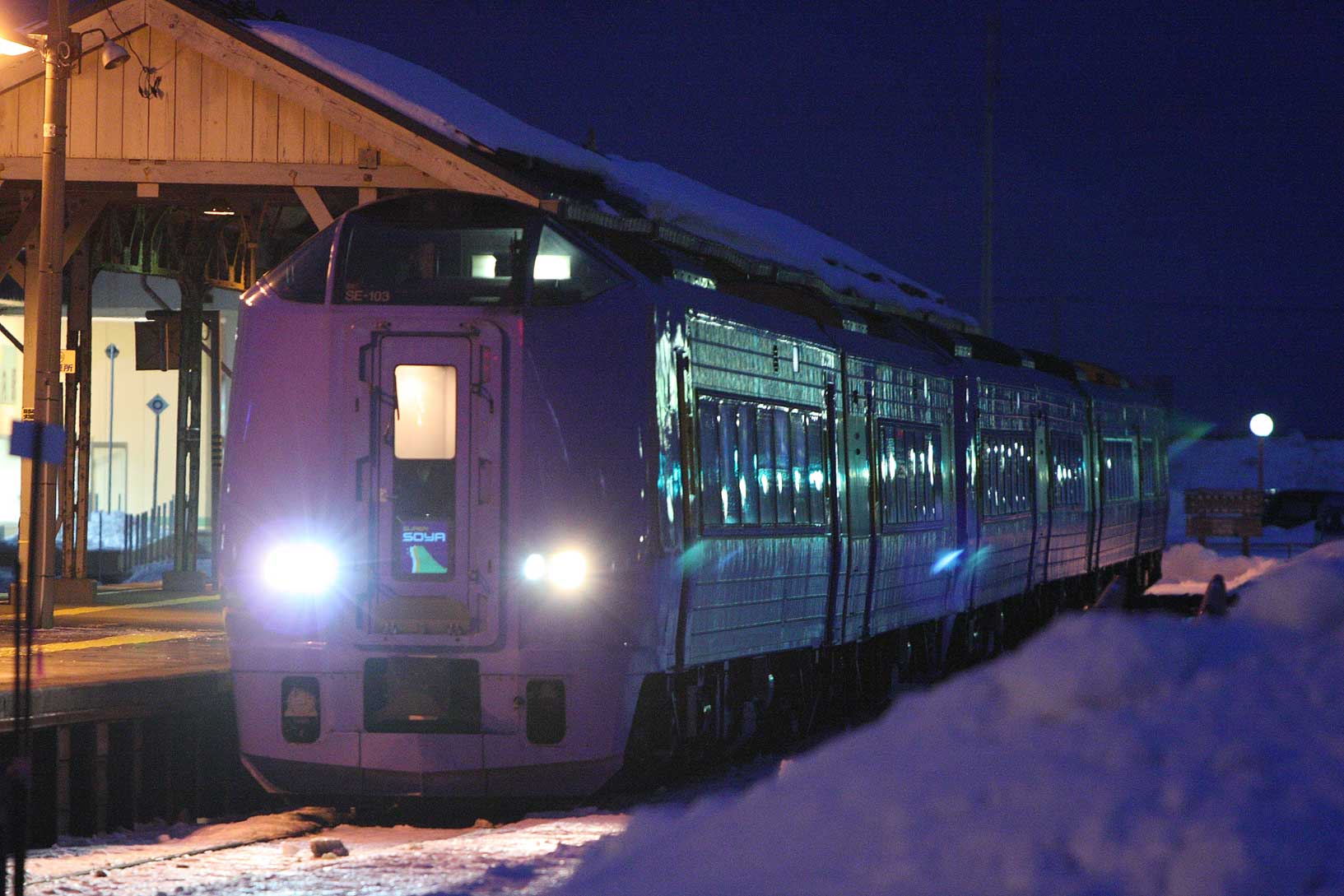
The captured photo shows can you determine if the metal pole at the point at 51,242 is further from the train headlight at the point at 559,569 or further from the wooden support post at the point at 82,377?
the train headlight at the point at 559,569

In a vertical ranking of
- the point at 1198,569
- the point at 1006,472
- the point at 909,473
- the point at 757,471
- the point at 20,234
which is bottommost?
the point at 1198,569

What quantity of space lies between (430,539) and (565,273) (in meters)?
1.62

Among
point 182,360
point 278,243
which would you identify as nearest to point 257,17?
point 278,243

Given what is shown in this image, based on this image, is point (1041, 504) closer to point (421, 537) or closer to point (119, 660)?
point (119, 660)

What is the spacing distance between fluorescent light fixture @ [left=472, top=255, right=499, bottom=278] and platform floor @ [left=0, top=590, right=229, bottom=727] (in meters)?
3.22

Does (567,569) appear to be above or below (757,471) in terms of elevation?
below

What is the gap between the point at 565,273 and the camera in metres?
10.9

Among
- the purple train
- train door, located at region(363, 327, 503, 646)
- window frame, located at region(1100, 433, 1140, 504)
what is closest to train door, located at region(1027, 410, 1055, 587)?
window frame, located at region(1100, 433, 1140, 504)

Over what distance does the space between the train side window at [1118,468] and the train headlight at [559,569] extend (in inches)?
684

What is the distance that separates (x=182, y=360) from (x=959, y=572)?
10961 millimetres

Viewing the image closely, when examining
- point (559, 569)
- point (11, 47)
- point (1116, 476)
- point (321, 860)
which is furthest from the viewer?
point (1116, 476)

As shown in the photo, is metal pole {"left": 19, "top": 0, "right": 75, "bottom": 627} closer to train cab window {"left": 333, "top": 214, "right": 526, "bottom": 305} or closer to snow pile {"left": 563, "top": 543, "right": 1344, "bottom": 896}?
train cab window {"left": 333, "top": 214, "right": 526, "bottom": 305}

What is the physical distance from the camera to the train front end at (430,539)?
10.4m

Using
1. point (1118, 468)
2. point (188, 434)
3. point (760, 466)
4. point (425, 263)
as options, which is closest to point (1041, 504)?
point (1118, 468)
